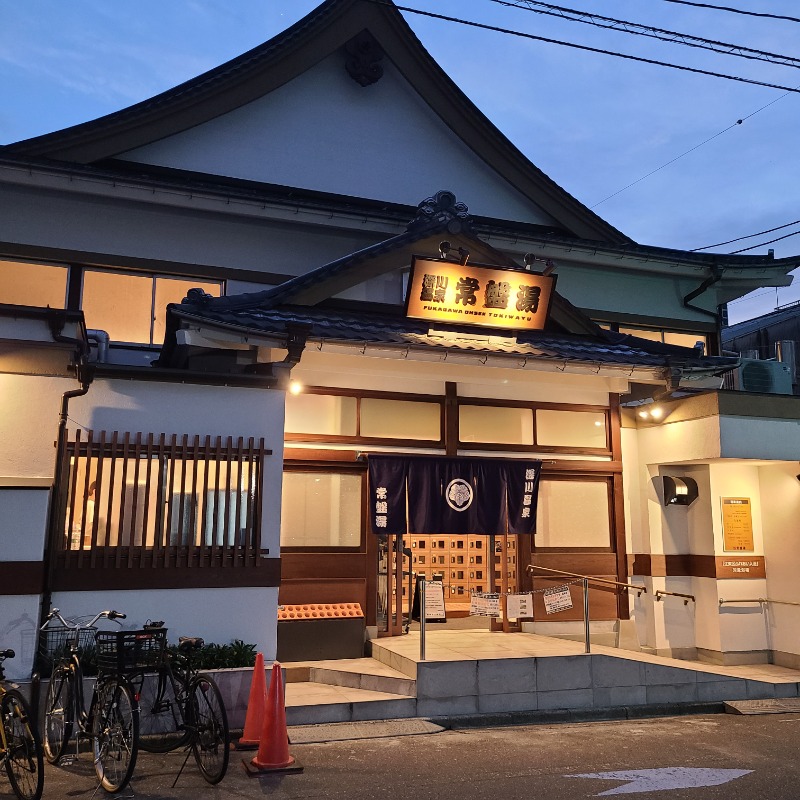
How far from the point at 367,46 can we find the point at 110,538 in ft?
34.8

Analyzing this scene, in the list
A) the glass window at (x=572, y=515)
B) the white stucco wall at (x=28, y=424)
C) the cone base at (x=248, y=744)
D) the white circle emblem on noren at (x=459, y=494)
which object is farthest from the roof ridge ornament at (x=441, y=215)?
the cone base at (x=248, y=744)

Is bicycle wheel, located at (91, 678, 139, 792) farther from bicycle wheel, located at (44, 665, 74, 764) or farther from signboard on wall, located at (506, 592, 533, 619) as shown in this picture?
signboard on wall, located at (506, 592, 533, 619)

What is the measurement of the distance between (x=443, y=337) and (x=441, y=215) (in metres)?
1.99

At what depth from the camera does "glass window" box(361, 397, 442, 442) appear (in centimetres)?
1234

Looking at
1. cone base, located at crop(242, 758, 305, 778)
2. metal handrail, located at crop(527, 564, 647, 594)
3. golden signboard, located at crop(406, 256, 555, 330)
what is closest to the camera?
cone base, located at crop(242, 758, 305, 778)

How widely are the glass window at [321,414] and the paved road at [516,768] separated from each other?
488 centimetres

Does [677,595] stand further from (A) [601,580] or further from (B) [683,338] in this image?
(B) [683,338]

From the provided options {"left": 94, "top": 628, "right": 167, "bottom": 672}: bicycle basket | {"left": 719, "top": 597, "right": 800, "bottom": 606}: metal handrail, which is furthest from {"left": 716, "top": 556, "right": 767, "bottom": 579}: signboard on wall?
{"left": 94, "top": 628, "right": 167, "bottom": 672}: bicycle basket

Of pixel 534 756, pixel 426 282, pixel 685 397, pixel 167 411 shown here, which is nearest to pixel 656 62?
pixel 426 282

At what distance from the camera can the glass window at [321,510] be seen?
457 inches

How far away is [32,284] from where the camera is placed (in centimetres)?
1182

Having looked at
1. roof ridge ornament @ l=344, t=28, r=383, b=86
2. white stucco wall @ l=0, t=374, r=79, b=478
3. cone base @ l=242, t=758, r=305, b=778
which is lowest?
cone base @ l=242, t=758, r=305, b=778

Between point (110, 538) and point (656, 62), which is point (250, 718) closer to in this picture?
point (110, 538)

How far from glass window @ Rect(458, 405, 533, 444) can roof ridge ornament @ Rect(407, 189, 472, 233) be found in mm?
3157
